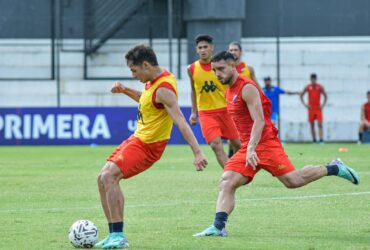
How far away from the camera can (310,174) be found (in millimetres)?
11719

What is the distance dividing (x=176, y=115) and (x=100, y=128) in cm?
2214

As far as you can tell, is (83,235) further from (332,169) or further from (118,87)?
(332,169)

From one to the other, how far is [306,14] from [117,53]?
6794 mm

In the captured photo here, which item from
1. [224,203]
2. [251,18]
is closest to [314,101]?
[251,18]

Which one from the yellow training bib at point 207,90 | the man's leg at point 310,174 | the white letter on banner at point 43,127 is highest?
the yellow training bib at point 207,90

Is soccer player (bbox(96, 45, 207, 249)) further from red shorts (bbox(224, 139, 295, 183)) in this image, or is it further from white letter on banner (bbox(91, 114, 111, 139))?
white letter on banner (bbox(91, 114, 111, 139))

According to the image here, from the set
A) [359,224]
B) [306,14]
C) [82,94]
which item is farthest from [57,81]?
[359,224]

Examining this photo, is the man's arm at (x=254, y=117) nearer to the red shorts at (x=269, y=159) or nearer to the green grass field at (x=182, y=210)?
the red shorts at (x=269, y=159)

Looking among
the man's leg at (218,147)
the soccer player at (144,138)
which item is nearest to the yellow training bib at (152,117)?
the soccer player at (144,138)

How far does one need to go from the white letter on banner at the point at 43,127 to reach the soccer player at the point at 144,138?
848 inches

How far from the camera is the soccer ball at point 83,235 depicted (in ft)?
33.8

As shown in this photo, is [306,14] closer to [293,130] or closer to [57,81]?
[293,130]

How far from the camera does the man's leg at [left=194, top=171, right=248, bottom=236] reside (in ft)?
36.3

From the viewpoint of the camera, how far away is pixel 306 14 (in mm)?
37219
